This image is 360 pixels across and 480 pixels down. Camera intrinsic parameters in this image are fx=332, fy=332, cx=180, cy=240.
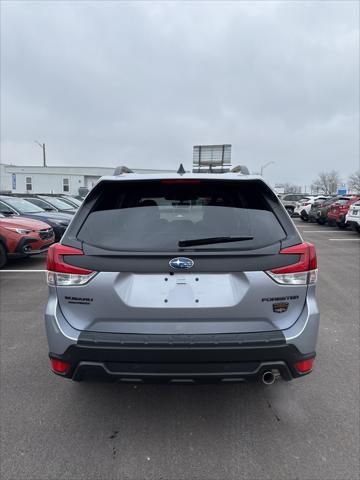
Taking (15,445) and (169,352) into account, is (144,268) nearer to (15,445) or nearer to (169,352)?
(169,352)

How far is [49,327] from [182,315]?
2.90 feet

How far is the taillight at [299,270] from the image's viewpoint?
2.06 metres

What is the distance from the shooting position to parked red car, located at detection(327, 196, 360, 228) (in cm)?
1662

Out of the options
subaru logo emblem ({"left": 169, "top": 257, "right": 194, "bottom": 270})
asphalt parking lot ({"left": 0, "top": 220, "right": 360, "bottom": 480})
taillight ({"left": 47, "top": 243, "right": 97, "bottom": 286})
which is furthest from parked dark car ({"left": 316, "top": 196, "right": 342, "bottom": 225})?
taillight ({"left": 47, "top": 243, "right": 97, "bottom": 286})

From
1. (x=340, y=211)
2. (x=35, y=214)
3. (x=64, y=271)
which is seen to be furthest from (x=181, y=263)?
(x=340, y=211)

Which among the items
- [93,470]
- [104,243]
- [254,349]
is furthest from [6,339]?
[254,349]

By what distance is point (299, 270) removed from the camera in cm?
210

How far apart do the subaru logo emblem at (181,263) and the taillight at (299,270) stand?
0.48 meters

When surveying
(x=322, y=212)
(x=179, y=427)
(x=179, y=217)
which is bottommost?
(x=179, y=427)

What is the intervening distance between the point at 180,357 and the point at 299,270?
36.2 inches

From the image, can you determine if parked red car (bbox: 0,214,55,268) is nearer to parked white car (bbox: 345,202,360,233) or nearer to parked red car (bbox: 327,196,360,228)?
parked white car (bbox: 345,202,360,233)

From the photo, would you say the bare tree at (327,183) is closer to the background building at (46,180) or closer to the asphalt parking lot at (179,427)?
the background building at (46,180)

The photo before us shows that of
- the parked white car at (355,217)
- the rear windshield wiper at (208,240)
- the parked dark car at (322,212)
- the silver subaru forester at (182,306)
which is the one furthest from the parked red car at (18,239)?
the parked dark car at (322,212)

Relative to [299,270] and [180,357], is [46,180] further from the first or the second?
[299,270]
